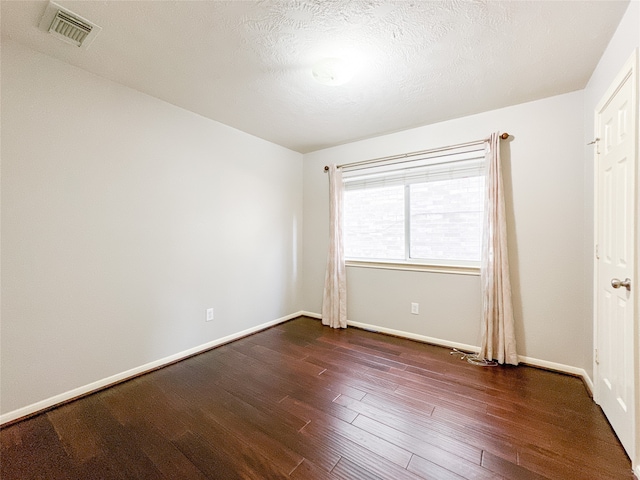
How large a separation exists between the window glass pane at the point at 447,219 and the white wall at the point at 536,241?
0.27 metres

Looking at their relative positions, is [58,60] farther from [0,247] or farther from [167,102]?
[0,247]

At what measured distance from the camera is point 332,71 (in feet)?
6.23

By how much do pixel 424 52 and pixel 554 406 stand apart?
256 cm

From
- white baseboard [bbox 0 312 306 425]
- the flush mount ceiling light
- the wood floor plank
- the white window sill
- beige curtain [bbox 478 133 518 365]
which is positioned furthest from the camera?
the white window sill

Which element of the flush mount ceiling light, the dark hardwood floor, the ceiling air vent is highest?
the ceiling air vent

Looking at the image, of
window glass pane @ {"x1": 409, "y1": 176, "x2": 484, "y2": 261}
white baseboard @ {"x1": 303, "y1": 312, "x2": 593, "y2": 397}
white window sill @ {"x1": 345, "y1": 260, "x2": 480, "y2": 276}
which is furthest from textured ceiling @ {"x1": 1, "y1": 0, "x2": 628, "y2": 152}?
white baseboard @ {"x1": 303, "y1": 312, "x2": 593, "y2": 397}

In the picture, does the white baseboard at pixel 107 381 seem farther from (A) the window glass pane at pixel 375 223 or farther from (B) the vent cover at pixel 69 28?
(B) the vent cover at pixel 69 28

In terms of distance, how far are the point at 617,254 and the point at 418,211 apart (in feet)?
5.63

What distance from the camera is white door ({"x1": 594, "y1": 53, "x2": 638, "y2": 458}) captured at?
4.53ft

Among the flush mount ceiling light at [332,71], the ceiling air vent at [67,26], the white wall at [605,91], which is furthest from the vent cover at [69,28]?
the white wall at [605,91]

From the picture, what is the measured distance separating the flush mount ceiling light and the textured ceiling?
51mm

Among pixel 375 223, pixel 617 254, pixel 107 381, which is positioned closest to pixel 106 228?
pixel 107 381

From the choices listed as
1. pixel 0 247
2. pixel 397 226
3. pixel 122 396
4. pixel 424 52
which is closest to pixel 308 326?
pixel 397 226

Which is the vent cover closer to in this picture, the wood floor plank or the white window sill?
the white window sill
